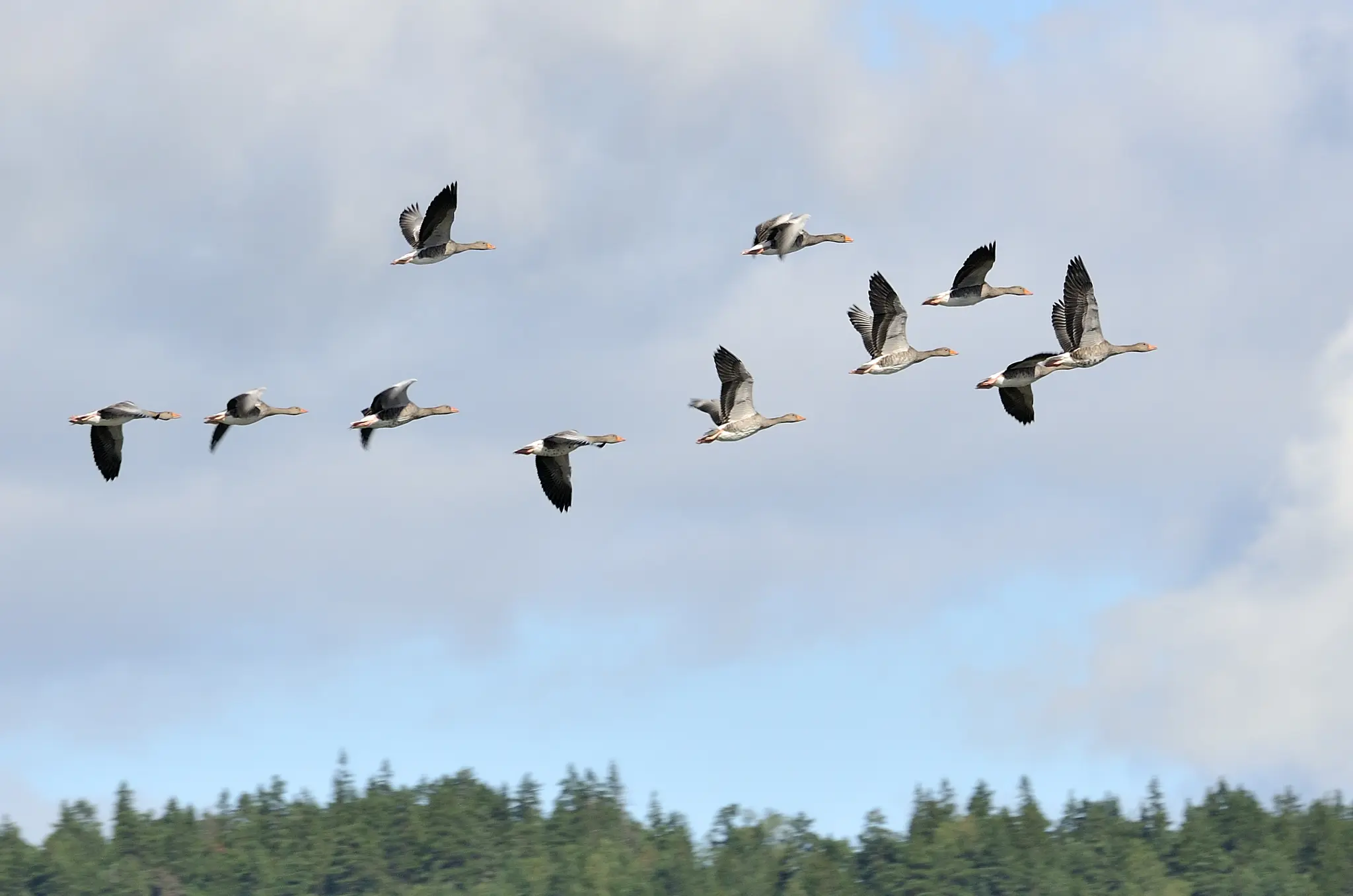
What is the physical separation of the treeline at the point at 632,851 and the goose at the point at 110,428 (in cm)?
10583

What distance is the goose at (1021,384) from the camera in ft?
222

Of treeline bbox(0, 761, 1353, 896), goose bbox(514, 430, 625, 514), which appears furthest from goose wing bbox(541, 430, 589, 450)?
treeline bbox(0, 761, 1353, 896)

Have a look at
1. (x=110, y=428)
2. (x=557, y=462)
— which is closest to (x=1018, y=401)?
(x=557, y=462)

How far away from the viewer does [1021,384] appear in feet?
226

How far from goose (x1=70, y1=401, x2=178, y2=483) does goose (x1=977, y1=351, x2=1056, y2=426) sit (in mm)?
23365

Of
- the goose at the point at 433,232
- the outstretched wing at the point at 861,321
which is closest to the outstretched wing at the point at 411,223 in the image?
the goose at the point at 433,232

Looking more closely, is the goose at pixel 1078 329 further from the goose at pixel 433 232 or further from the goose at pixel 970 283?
the goose at pixel 433 232

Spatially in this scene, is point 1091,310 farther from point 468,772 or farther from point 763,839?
point 468,772

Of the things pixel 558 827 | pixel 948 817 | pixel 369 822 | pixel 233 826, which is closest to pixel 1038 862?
pixel 948 817

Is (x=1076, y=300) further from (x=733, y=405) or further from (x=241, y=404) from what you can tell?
(x=241, y=404)

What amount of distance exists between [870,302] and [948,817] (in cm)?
11882

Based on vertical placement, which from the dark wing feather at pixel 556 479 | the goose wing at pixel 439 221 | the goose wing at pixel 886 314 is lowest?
the dark wing feather at pixel 556 479

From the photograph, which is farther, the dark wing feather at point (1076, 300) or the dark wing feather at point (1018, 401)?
the dark wing feather at point (1018, 401)

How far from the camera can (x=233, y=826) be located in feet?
623
